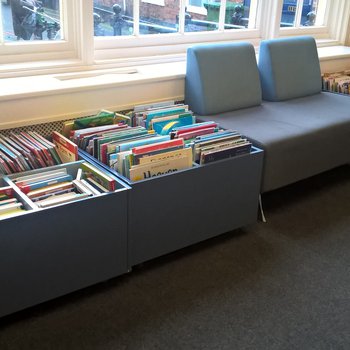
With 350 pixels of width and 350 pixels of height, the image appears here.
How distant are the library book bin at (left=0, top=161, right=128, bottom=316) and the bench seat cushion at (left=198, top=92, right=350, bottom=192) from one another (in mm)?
958

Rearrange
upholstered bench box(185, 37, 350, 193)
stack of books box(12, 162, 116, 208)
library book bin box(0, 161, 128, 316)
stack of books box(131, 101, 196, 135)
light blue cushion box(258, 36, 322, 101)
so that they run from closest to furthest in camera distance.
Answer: library book bin box(0, 161, 128, 316), stack of books box(12, 162, 116, 208), stack of books box(131, 101, 196, 135), upholstered bench box(185, 37, 350, 193), light blue cushion box(258, 36, 322, 101)

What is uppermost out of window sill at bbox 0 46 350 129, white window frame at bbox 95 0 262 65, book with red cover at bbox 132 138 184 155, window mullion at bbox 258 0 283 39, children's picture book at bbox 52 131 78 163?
window mullion at bbox 258 0 283 39

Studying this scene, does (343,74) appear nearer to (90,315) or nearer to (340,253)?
(340,253)

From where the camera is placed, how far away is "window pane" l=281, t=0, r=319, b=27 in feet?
12.9

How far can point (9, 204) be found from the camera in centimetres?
176

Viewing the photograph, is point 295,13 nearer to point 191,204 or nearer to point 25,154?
point 191,204

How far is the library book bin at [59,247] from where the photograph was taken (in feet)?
5.51

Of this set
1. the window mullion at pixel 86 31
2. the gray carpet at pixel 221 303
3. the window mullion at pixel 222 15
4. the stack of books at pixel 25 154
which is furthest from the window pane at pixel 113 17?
the gray carpet at pixel 221 303

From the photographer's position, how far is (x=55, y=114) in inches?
94.4

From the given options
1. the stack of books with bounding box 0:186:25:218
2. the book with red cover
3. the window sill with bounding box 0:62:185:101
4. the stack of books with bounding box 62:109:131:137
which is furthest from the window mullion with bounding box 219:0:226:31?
the stack of books with bounding box 0:186:25:218

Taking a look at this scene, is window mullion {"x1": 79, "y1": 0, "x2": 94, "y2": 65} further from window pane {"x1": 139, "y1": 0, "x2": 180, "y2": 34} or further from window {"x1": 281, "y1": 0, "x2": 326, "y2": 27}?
window {"x1": 281, "y1": 0, "x2": 326, "y2": 27}

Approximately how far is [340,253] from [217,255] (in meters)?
0.63

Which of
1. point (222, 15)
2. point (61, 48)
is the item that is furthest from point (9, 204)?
point (222, 15)

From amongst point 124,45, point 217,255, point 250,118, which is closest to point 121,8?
point 124,45
